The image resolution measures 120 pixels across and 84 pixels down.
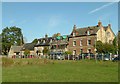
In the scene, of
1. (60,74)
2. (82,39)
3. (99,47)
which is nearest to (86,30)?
(82,39)

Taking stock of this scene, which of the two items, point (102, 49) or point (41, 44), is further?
point (41, 44)

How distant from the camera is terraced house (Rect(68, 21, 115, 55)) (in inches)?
2734

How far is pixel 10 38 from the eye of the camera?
366 ft

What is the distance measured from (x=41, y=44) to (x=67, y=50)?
1561 centimetres

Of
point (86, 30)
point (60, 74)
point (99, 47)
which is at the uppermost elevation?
point (86, 30)

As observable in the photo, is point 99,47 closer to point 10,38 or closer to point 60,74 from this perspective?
point 60,74

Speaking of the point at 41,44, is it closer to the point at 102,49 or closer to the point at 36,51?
the point at 36,51

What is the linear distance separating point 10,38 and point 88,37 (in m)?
51.0

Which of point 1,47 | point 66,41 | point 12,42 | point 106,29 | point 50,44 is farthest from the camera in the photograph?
point 12,42

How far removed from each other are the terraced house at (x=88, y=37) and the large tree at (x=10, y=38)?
40907 mm

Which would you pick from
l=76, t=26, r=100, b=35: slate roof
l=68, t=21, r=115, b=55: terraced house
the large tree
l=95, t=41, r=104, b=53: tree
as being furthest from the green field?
the large tree

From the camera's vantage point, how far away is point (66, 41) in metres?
78.9

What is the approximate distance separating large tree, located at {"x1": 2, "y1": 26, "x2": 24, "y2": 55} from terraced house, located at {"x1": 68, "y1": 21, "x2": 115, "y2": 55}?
4091 cm

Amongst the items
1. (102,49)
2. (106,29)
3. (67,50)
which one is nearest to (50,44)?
(67,50)
